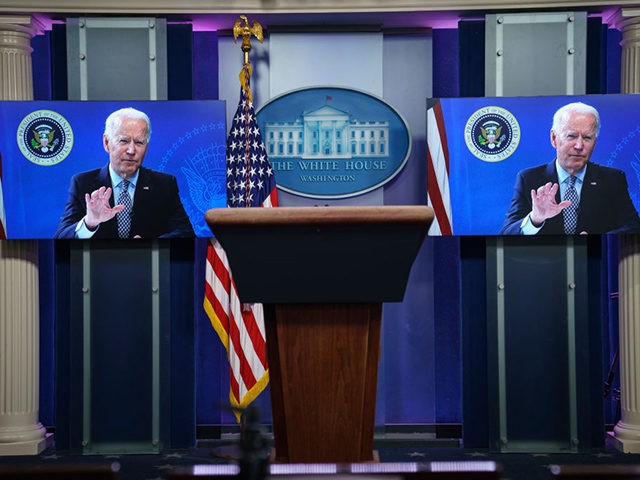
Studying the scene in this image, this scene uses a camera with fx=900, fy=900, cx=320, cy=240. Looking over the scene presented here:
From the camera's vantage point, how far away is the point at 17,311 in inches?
221

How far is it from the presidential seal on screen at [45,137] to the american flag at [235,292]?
101cm

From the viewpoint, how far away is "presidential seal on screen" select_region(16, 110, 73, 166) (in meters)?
5.51

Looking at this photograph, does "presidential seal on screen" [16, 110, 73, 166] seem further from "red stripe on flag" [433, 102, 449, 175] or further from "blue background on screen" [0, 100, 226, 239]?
"red stripe on flag" [433, 102, 449, 175]

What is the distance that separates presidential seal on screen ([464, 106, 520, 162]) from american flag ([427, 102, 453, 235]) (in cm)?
16

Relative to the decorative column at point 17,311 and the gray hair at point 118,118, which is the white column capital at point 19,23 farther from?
the gray hair at point 118,118

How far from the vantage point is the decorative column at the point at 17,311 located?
558cm

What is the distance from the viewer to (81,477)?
6.93 feet

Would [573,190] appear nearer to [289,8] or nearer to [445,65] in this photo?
[445,65]

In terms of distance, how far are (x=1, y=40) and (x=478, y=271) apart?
333cm

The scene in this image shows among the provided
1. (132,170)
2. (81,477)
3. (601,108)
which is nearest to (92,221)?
(132,170)

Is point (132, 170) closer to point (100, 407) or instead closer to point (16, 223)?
point (16, 223)

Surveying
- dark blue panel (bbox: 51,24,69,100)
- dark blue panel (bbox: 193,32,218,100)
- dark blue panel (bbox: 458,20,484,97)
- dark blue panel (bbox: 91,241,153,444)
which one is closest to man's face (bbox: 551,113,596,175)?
dark blue panel (bbox: 458,20,484,97)

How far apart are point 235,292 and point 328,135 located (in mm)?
1228

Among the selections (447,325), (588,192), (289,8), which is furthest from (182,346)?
(588,192)
